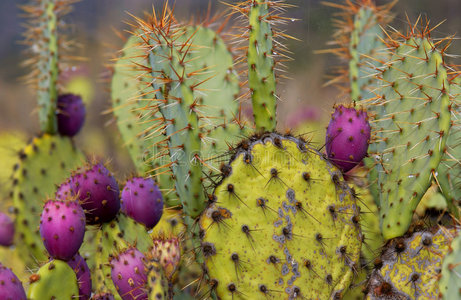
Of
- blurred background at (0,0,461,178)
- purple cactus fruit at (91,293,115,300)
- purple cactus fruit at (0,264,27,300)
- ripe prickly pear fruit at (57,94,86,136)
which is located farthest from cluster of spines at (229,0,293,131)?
ripe prickly pear fruit at (57,94,86,136)

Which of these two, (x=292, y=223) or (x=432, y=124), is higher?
(x=432, y=124)

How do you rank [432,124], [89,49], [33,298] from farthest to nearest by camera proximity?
[89,49]
[432,124]
[33,298]

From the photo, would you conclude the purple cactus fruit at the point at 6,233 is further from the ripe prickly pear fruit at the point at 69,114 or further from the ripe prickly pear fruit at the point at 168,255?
the ripe prickly pear fruit at the point at 168,255

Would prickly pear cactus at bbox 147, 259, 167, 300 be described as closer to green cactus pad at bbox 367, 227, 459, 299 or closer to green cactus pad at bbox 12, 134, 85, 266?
green cactus pad at bbox 367, 227, 459, 299

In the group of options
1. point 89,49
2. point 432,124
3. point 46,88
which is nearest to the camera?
point 432,124

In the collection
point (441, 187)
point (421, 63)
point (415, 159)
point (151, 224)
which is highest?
point (421, 63)

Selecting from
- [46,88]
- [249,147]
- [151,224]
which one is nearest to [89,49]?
[46,88]

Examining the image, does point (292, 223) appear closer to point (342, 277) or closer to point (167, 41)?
point (342, 277)
